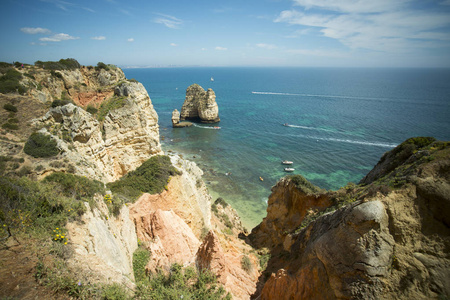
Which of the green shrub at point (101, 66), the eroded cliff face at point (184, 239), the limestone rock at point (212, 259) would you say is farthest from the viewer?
the green shrub at point (101, 66)

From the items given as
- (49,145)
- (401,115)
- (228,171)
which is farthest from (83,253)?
(401,115)

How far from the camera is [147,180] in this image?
58.2 ft

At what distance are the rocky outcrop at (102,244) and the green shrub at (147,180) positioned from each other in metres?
3.85

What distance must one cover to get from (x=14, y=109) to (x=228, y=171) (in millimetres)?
33778

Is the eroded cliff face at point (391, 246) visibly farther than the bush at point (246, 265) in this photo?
No

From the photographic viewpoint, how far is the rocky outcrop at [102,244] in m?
6.68

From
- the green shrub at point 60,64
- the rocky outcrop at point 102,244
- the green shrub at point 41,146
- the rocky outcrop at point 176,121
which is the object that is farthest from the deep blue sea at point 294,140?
the green shrub at point 60,64

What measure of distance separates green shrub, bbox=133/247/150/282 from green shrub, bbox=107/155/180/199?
16.4 ft

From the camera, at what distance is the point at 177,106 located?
9544 centimetres

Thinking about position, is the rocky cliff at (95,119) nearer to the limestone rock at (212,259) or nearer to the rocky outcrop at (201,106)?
the limestone rock at (212,259)

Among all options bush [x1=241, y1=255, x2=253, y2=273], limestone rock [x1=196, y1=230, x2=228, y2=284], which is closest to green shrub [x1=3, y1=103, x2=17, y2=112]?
limestone rock [x1=196, y1=230, x2=228, y2=284]

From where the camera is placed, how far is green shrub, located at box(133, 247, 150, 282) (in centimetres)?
1030

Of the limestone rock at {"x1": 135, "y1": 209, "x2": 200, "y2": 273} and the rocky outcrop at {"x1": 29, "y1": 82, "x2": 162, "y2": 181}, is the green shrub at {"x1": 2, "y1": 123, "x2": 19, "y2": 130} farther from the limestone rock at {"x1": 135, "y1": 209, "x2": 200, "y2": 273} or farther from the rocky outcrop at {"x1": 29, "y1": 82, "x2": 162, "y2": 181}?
the limestone rock at {"x1": 135, "y1": 209, "x2": 200, "y2": 273}

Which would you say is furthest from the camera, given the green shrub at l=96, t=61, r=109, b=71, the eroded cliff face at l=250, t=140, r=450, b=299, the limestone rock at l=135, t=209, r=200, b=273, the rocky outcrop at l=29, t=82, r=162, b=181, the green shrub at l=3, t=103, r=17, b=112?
the green shrub at l=96, t=61, r=109, b=71
